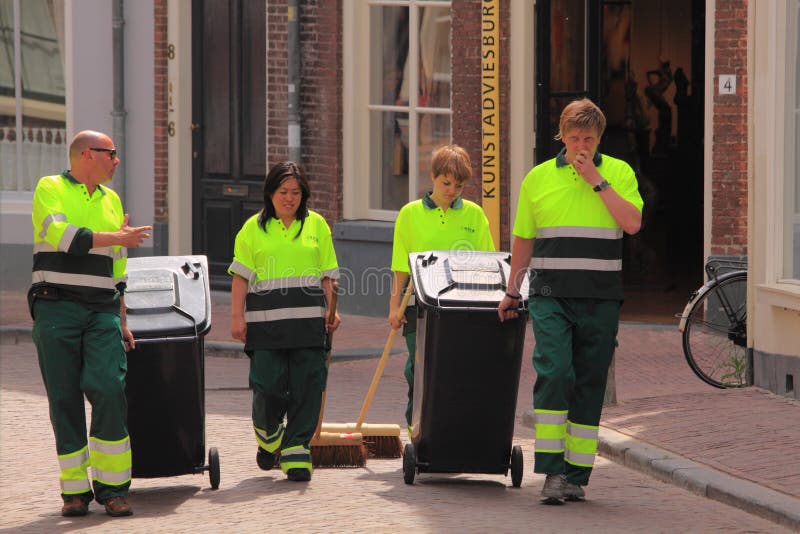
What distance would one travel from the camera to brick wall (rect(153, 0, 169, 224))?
16.2 meters

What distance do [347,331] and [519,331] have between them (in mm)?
6546

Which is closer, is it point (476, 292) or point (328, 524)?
point (328, 524)

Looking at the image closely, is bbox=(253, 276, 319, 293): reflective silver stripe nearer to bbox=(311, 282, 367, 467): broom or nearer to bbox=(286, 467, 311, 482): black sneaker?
bbox=(311, 282, 367, 467): broom

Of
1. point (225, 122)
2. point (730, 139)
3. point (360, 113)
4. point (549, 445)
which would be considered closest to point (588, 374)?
point (549, 445)

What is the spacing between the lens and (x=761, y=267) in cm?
1044

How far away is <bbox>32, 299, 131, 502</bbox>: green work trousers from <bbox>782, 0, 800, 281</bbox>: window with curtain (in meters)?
4.66

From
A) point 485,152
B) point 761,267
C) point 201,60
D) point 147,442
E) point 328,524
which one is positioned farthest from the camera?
point 201,60

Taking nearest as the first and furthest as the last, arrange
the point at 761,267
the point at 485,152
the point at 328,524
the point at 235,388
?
the point at 328,524, the point at 761,267, the point at 235,388, the point at 485,152

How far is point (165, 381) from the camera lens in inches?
294

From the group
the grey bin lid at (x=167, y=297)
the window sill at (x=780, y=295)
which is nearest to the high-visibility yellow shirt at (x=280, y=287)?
the grey bin lid at (x=167, y=297)

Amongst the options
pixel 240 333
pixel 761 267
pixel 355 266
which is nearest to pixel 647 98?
pixel 355 266

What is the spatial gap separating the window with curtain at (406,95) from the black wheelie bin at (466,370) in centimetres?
691

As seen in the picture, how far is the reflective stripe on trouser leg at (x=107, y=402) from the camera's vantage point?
7.12 m

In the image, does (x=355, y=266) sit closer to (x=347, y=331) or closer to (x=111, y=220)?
(x=347, y=331)
